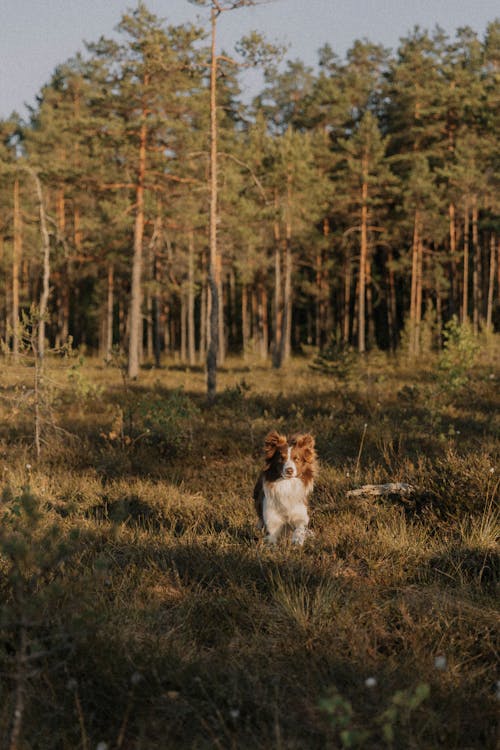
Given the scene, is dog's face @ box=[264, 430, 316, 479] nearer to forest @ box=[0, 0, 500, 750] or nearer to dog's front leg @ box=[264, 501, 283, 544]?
dog's front leg @ box=[264, 501, 283, 544]

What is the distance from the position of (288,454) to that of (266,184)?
27197mm

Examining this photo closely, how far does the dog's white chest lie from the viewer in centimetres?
526

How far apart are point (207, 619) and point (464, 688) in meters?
1.57

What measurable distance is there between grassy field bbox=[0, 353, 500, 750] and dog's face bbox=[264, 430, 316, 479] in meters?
0.62

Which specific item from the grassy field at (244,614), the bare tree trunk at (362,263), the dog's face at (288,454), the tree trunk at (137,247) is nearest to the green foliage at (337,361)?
the grassy field at (244,614)

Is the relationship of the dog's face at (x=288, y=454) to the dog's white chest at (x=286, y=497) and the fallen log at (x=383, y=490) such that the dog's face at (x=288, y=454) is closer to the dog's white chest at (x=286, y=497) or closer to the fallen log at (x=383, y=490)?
the dog's white chest at (x=286, y=497)

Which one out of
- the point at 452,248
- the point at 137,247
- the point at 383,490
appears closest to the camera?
the point at 383,490

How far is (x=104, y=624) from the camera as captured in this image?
356 cm

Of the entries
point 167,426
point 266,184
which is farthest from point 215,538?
point 266,184

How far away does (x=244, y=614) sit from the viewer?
3.77 m

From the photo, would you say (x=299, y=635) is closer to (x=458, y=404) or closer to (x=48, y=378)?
(x=48, y=378)

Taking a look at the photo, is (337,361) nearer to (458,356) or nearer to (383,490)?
(458,356)

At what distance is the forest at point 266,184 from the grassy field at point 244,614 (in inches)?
430

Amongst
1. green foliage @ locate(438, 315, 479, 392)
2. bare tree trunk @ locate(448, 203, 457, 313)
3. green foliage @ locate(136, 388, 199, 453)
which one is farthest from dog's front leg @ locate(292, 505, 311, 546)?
bare tree trunk @ locate(448, 203, 457, 313)
